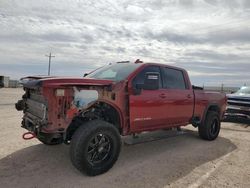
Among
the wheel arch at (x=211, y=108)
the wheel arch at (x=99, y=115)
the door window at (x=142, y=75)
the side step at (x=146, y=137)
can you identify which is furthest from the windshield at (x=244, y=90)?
the wheel arch at (x=99, y=115)

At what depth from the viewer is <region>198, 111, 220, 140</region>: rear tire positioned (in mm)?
7800

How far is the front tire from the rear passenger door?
1.81 m

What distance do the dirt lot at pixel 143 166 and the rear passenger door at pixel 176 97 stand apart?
29.8 inches

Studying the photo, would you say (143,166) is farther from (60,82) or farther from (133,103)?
(60,82)

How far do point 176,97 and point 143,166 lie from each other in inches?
78.7

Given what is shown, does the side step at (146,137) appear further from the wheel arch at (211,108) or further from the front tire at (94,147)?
the wheel arch at (211,108)

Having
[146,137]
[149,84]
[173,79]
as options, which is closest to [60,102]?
[149,84]

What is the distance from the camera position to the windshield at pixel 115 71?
A: 5754 millimetres

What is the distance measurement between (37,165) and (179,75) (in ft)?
13.2

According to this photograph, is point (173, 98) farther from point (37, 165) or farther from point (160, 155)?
point (37, 165)

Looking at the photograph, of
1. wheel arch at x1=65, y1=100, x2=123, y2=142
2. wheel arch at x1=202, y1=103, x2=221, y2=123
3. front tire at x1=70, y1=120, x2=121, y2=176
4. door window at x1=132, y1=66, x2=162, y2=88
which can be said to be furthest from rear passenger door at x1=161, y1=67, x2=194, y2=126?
front tire at x1=70, y1=120, x2=121, y2=176

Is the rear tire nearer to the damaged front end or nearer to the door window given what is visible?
the door window

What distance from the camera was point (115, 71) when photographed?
6094 millimetres

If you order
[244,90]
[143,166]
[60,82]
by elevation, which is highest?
[60,82]
